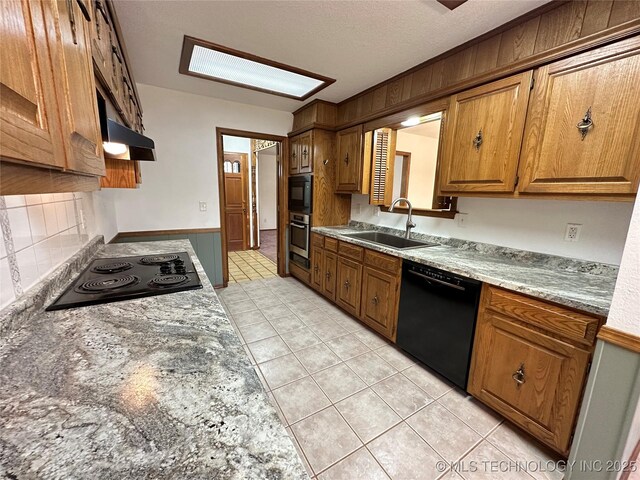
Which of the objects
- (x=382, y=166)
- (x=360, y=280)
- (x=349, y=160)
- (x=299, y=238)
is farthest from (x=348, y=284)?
(x=349, y=160)

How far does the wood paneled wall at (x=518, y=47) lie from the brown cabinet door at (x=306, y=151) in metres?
0.99

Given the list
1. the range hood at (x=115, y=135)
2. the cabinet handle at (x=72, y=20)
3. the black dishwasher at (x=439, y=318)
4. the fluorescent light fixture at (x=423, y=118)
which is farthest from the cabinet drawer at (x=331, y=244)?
the cabinet handle at (x=72, y=20)

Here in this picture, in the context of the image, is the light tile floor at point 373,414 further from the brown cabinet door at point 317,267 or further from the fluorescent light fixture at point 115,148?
the fluorescent light fixture at point 115,148

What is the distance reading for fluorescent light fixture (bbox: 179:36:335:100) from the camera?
6.64ft

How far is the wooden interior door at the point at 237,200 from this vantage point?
509 centimetres

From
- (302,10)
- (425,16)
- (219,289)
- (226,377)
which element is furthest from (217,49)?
(219,289)

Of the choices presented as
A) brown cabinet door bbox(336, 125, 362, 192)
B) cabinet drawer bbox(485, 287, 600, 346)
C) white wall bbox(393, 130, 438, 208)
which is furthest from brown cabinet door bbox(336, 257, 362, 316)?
cabinet drawer bbox(485, 287, 600, 346)

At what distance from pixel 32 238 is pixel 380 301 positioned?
2186 mm

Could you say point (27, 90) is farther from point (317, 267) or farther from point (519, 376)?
point (317, 267)

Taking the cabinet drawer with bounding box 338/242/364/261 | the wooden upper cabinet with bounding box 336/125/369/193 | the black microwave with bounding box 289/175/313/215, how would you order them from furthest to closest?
the black microwave with bounding box 289/175/313/215 < the wooden upper cabinet with bounding box 336/125/369/193 < the cabinet drawer with bounding box 338/242/364/261

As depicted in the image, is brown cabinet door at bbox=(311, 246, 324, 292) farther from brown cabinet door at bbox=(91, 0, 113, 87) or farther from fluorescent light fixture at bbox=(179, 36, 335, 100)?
brown cabinet door at bbox=(91, 0, 113, 87)

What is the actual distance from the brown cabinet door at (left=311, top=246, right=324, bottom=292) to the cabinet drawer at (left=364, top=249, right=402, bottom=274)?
84cm

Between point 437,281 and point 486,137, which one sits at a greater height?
point 486,137

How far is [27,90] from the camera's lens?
40 cm
